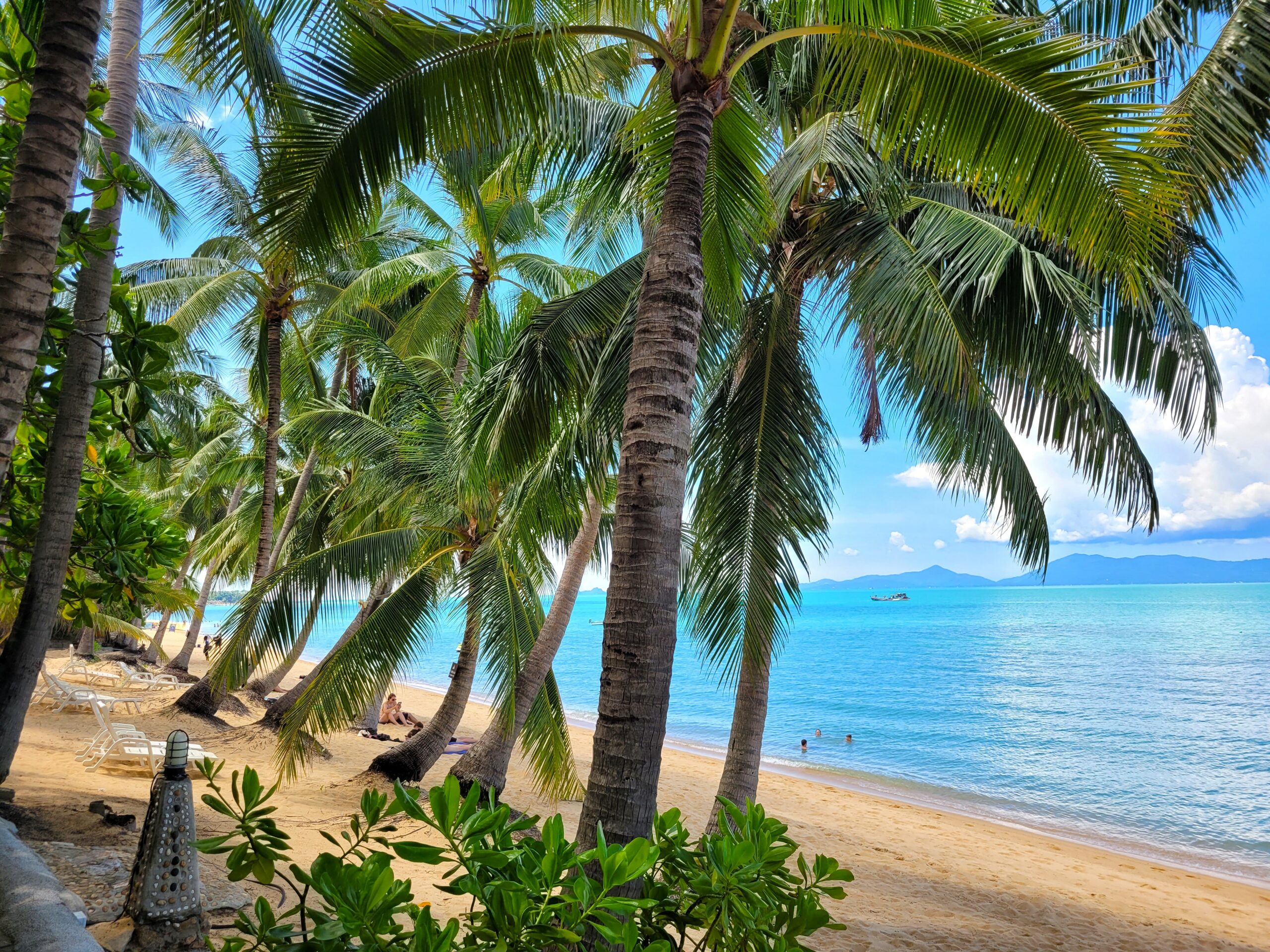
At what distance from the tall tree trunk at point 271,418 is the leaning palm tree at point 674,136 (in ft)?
26.2

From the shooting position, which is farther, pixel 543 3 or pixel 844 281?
pixel 844 281

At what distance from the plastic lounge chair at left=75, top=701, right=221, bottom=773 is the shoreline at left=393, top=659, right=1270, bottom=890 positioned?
5142 mm

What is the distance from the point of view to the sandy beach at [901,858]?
656cm

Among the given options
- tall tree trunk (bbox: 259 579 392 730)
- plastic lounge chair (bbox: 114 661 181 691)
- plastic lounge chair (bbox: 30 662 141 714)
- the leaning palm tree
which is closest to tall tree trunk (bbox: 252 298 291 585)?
tall tree trunk (bbox: 259 579 392 730)

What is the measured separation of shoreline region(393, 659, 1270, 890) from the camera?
38.2 feet

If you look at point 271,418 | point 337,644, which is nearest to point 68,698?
point 337,644

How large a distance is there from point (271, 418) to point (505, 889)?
1146 centimetres

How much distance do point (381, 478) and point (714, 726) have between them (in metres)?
21.3

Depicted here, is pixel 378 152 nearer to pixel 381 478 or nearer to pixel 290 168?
pixel 290 168

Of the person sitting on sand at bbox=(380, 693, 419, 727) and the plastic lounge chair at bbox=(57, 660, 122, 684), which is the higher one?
the plastic lounge chair at bbox=(57, 660, 122, 684)

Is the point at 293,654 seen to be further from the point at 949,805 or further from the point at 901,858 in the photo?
the point at 949,805

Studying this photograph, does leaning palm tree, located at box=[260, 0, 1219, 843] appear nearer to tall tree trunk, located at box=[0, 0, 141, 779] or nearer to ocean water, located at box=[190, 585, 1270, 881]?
tall tree trunk, located at box=[0, 0, 141, 779]

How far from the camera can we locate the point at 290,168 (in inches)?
157

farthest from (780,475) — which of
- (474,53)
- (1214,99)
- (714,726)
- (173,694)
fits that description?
(714,726)
